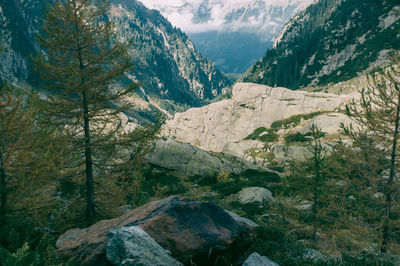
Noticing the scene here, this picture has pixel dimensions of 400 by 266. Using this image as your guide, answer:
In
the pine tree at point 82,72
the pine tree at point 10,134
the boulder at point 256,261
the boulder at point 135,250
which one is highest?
the pine tree at point 82,72

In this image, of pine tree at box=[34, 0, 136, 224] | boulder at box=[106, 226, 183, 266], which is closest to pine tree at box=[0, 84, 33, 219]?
pine tree at box=[34, 0, 136, 224]

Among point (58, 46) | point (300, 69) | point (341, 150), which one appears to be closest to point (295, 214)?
point (341, 150)

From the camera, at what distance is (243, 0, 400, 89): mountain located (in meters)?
98.7

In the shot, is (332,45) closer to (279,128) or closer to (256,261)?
(279,128)

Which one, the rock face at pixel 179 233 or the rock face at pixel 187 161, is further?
the rock face at pixel 187 161

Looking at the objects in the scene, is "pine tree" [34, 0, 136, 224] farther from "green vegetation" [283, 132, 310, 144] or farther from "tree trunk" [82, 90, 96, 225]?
"green vegetation" [283, 132, 310, 144]

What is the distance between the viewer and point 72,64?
8539mm

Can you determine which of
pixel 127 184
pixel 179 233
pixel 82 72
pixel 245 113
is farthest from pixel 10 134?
pixel 245 113

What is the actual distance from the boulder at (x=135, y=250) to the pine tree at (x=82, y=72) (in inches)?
178

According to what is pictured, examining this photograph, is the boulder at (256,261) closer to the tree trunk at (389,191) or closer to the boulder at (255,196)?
the tree trunk at (389,191)

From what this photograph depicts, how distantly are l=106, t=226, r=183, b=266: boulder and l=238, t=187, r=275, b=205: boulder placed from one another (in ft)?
37.4

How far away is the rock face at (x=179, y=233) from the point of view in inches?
209

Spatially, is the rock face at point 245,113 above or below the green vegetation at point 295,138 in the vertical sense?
above

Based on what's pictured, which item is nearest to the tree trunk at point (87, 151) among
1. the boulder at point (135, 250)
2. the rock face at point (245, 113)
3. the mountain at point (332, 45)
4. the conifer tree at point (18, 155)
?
the conifer tree at point (18, 155)
